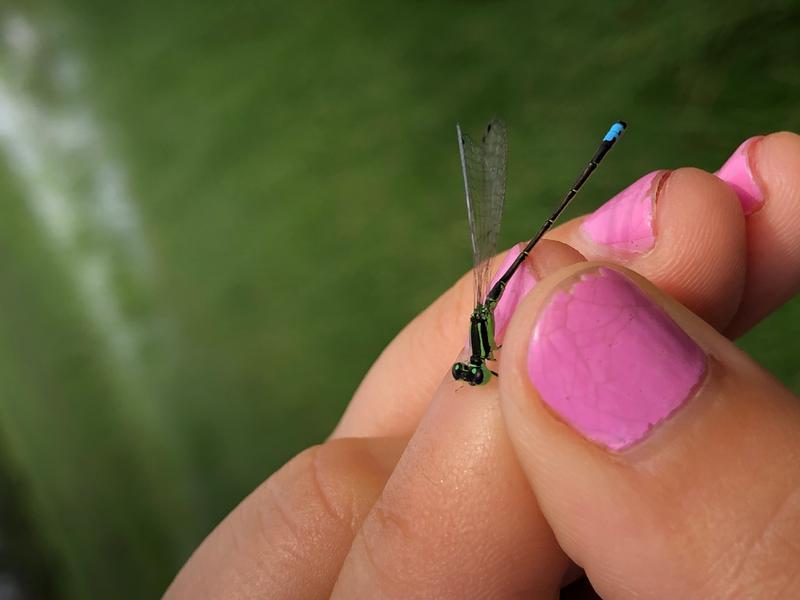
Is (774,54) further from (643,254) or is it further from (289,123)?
(289,123)

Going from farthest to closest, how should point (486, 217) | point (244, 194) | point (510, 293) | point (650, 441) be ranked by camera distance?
1. point (244, 194)
2. point (486, 217)
3. point (510, 293)
4. point (650, 441)

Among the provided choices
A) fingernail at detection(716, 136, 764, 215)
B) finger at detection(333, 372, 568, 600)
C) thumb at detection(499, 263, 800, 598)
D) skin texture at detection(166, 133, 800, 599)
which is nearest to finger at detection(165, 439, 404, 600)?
skin texture at detection(166, 133, 800, 599)

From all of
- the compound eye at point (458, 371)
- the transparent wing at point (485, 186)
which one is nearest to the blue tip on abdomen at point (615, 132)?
the transparent wing at point (485, 186)

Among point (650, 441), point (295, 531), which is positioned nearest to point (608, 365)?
point (650, 441)

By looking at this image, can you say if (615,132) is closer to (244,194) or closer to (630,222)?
(630,222)

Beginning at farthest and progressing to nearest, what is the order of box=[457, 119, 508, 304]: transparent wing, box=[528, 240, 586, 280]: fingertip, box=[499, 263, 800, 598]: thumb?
box=[457, 119, 508, 304]: transparent wing
box=[528, 240, 586, 280]: fingertip
box=[499, 263, 800, 598]: thumb

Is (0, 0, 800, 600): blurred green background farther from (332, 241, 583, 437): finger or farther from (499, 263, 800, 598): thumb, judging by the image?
(499, 263, 800, 598): thumb

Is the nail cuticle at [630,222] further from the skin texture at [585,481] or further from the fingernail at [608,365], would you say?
the fingernail at [608,365]
